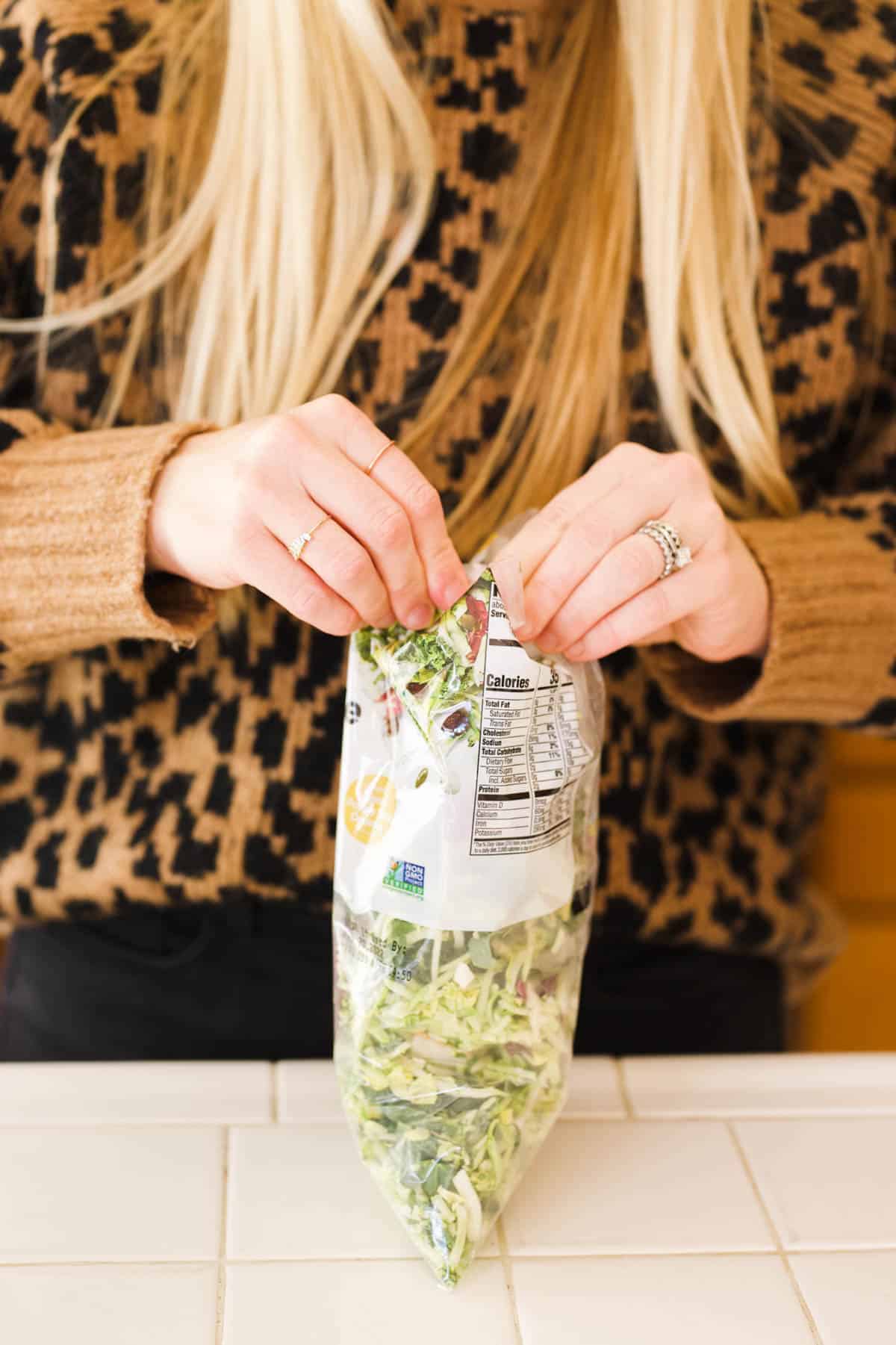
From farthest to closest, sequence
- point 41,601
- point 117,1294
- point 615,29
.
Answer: point 615,29 < point 41,601 < point 117,1294

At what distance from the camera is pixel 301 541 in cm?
63

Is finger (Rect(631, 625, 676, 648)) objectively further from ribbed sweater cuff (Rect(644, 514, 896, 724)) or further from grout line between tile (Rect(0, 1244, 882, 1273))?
grout line between tile (Rect(0, 1244, 882, 1273))

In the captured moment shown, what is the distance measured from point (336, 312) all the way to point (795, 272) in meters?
0.34

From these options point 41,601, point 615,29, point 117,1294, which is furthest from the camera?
point 615,29

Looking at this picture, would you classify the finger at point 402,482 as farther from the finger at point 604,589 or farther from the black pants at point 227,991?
the black pants at point 227,991

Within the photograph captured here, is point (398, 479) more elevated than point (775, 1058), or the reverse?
point (398, 479)

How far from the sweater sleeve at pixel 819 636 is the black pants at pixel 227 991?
0.22 meters

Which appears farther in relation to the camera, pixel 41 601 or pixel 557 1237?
pixel 41 601

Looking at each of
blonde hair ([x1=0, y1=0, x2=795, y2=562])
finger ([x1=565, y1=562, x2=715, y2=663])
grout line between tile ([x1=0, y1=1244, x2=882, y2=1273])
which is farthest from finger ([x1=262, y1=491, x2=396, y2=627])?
grout line between tile ([x1=0, y1=1244, x2=882, y2=1273])

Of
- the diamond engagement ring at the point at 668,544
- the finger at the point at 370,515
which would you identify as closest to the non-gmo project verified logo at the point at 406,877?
the finger at the point at 370,515

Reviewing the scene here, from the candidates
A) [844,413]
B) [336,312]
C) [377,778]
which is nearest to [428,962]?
[377,778]

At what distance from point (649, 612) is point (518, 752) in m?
0.14

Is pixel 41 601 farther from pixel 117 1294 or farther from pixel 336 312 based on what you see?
pixel 117 1294

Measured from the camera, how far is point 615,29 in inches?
34.3
